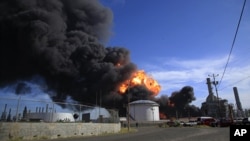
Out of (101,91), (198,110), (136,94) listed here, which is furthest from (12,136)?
(198,110)

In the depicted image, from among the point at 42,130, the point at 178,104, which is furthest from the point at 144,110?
the point at 42,130

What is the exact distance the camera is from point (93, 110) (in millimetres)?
29531

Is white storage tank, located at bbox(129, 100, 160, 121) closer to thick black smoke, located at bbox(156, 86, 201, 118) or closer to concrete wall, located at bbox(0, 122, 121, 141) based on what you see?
thick black smoke, located at bbox(156, 86, 201, 118)

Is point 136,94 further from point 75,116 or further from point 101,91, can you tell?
point 75,116

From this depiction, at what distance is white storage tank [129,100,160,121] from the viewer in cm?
9312

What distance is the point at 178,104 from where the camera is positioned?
110 metres

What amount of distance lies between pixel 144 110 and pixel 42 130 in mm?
75838

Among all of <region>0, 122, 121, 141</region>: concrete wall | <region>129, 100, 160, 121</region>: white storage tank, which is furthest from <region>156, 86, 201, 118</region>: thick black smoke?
<region>0, 122, 121, 141</region>: concrete wall

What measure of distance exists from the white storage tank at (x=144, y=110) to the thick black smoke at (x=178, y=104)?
14.3 m

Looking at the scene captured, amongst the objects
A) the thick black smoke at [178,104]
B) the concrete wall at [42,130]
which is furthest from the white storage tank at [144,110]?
the concrete wall at [42,130]

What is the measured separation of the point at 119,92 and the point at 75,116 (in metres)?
51.6

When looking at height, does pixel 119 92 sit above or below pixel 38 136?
above

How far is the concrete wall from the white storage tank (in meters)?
65.1

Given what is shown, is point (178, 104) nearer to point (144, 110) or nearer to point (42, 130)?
Result: point (144, 110)
